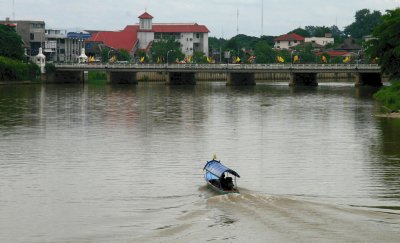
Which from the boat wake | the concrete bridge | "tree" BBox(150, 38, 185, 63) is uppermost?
"tree" BBox(150, 38, 185, 63)

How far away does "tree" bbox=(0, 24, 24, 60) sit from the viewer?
148125mm

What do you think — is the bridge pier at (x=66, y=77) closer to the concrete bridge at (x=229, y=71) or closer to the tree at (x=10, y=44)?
the concrete bridge at (x=229, y=71)

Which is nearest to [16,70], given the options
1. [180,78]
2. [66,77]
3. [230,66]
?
[66,77]

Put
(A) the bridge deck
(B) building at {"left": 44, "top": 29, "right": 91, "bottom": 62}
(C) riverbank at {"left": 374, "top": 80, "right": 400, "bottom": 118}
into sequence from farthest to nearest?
1. (B) building at {"left": 44, "top": 29, "right": 91, "bottom": 62}
2. (A) the bridge deck
3. (C) riverbank at {"left": 374, "top": 80, "right": 400, "bottom": 118}

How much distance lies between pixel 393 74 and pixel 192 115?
34444mm

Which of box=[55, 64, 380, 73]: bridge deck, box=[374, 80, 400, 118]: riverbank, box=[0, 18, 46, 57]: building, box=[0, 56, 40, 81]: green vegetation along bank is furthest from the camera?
box=[0, 18, 46, 57]: building

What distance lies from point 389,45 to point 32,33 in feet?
313

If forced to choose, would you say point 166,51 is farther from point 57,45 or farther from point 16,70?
point 16,70

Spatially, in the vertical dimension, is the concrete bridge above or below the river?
above

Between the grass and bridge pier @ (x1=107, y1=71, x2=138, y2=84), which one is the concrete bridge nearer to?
bridge pier @ (x1=107, y1=71, x2=138, y2=84)

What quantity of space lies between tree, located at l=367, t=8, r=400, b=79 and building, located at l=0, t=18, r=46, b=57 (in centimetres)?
9089

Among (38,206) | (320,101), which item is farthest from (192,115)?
(38,206)

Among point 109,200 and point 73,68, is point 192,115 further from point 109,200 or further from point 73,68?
point 73,68

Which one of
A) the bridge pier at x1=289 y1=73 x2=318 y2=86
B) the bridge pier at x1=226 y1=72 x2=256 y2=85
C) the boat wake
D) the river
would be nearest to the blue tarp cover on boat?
the river
